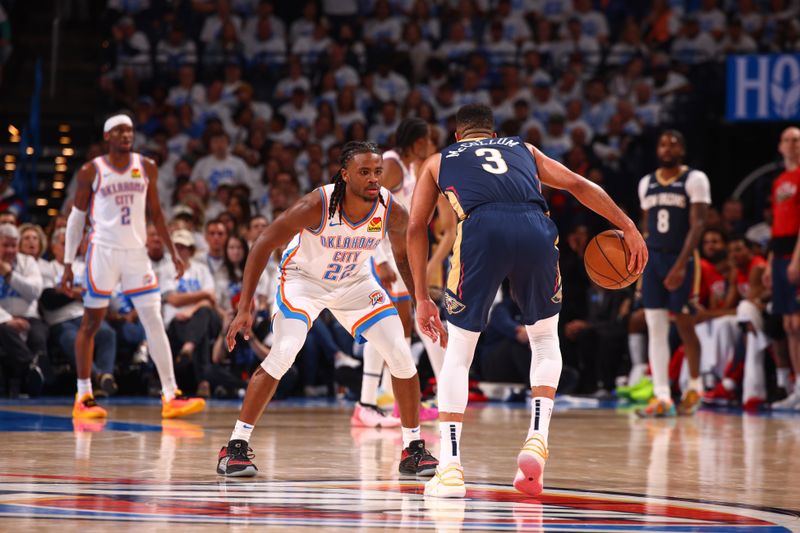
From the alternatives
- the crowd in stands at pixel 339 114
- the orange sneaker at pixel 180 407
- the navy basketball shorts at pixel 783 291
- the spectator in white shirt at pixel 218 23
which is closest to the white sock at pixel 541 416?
the orange sneaker at pixel 180 407

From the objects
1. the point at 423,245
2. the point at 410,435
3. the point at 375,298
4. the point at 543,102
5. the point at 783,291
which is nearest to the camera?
the point at 423,245

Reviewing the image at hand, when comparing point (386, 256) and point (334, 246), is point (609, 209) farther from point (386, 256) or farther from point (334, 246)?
point (386, 256)

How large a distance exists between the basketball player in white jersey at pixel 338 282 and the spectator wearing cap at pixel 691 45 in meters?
11.4

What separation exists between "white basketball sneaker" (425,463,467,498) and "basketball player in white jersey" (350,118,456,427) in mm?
3228

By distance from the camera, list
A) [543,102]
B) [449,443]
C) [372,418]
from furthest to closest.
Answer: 1. [543,102]
2. [372,418]
3. [449,443]

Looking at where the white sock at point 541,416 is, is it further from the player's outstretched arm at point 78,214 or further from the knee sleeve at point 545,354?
the player's outstretched arm at point 78,214

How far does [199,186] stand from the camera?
1357cm

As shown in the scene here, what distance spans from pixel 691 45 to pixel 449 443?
1288 cm

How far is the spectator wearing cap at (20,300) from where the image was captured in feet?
35.5

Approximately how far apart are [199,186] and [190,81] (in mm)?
2813

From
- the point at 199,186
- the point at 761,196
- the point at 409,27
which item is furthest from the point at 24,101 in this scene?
the point at 761,196

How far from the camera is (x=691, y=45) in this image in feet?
55.9

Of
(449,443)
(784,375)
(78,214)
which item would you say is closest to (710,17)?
(784,375)

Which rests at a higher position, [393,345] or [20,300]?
[20,300]
